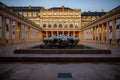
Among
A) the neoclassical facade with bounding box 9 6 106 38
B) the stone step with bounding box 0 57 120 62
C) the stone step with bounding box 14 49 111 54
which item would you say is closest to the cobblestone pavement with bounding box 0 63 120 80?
the stone step with bounding box 0 57 120 62

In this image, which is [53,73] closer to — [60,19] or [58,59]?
[58,59]

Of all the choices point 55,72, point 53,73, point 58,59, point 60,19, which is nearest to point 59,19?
point 60,19

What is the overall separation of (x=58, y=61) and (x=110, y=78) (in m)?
3.77

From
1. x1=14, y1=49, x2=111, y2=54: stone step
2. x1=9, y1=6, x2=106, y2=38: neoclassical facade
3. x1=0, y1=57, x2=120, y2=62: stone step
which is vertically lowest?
x1=0, y1=57, x2=120, y2=62: stone step

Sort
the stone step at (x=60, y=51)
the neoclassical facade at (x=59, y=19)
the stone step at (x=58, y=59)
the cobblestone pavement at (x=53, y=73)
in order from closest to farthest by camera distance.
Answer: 1. the cobblestone pavement at (x=53, y=73)
2. the stone step at (x=58, y=59)
3. the stone step at (x=60, y=51)
4. the neoclassical facade at (x=59, y=19)

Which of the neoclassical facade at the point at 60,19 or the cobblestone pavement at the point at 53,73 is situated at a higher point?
the neoclassical facade at the point at 60,19

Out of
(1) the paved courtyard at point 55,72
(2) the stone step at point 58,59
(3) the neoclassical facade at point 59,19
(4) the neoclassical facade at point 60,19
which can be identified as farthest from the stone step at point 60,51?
(4) the neoclassical facade at point 60,19

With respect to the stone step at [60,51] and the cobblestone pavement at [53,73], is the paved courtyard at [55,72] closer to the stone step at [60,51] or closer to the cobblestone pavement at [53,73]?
the cobblestone pavement at [53,73]

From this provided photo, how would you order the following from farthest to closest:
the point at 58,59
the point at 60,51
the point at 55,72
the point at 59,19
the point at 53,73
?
the point at 59,19 → the point at 60,51 → the point at 58,59 → the point at 55,72 → the point at 53,73

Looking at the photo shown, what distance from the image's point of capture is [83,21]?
83.3 metres

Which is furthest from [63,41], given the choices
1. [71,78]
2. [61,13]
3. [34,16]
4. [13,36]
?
[34,16]

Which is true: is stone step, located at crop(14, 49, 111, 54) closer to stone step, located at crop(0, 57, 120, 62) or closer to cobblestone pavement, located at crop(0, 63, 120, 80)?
stone step, located at crop(0, 57, 120, 62)

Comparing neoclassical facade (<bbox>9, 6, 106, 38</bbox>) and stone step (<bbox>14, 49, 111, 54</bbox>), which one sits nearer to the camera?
stone step (<bbox>14, 49, 111, 54</bbox>)

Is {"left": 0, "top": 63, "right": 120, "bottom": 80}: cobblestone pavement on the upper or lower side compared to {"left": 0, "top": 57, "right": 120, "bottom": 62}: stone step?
lower
